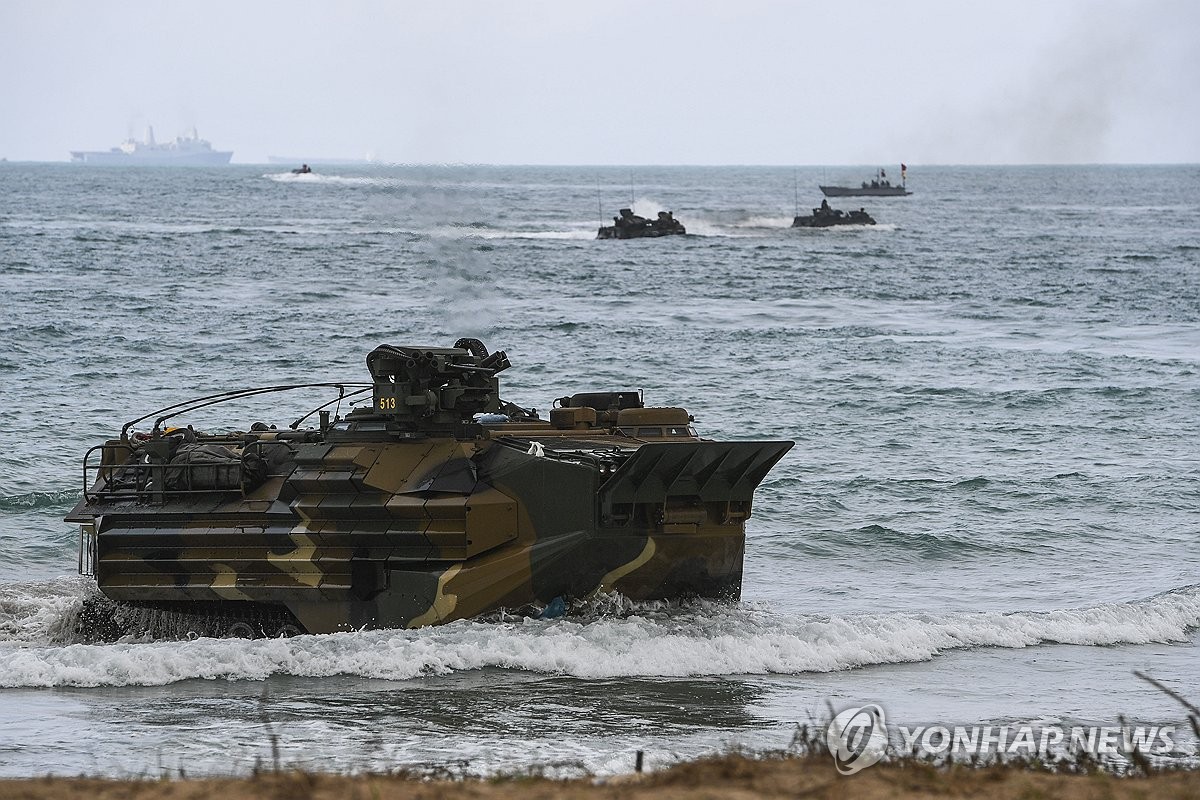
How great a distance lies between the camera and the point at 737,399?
33.7 m

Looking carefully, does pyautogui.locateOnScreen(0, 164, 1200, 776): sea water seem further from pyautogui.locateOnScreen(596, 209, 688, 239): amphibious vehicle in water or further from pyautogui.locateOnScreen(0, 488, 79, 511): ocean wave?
pyautogui.locateOnScreen(596, 209, 688, 239): amphibious vehicle in water

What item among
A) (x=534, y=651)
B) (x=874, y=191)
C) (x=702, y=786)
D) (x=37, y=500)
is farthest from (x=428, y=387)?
(x=874, y=191)

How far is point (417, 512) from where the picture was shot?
16.7 metres

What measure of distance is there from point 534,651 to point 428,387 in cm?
302

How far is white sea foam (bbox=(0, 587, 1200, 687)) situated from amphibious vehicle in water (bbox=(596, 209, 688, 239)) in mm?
63965

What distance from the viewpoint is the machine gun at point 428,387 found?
1733cm

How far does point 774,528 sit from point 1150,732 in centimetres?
1120

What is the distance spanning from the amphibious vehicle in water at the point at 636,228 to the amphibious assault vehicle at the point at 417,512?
62.8 m

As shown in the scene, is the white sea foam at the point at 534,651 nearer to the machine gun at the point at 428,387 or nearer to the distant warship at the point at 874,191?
the machine gun at the point at 428,387

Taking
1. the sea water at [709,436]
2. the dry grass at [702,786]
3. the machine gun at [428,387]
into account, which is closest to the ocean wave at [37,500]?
the sea water at [709,436]

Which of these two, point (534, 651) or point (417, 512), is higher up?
point (417, 512)

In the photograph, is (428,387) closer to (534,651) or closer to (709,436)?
(534,651)

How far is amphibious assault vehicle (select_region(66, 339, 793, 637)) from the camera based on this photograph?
16.5m

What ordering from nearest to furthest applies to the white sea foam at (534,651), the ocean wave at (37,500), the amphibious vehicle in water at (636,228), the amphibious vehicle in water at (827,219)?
the white sea foam at (534,651) < the ocean wave at (37,500) < the amphibious vehicle in water at (636,228) < the amphibious vehicle in water at (827,219)
